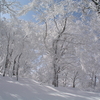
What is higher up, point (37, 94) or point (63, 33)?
point (63, 33)

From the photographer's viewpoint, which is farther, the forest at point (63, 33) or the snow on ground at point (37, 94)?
the forest at point (63, 33)

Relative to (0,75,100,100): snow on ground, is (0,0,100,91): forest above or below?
above

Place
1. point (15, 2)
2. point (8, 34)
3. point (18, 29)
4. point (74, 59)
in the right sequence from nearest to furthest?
point (15, 2) < point (74, 59) < point (8, 34) < point (18, 29)

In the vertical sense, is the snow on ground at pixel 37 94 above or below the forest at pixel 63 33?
below

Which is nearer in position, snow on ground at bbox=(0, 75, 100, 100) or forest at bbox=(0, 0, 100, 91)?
snow on ground at bbox=(0, 75, 100, 100)

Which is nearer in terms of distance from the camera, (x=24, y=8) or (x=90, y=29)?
(x=24, y=8)

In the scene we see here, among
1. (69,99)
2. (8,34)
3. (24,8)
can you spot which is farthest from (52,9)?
(8,34)

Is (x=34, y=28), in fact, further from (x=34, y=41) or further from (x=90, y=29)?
(x=90, y=29)

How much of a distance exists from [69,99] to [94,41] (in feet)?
23.1

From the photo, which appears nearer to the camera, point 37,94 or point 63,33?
point 37,94

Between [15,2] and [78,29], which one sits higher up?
[15,2]

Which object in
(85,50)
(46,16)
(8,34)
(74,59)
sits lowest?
(74,59)

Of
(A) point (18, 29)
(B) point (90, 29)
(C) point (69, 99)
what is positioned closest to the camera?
(C) point (69, 99)

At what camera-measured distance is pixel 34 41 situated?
10.6 meters
